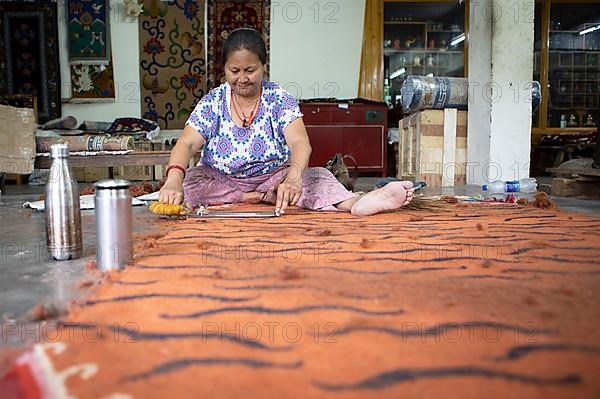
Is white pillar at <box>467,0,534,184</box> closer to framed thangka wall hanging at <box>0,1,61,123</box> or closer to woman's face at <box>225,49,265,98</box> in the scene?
woman's face at <box>225,49,265,98</box>

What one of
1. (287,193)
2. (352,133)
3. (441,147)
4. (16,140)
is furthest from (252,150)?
(352,133)

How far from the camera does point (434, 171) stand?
437 centimetres

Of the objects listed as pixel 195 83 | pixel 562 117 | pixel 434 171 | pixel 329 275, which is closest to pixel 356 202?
pixel 329 275

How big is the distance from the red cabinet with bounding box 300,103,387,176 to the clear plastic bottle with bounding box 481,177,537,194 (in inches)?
97.9

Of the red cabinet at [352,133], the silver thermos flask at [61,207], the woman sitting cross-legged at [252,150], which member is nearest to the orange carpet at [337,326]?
the silver thermos flask at [61,207]

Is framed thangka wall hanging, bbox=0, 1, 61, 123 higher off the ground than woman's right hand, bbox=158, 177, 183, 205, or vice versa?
framed thangka wall hanging, bbox=0, 1, 61, 123

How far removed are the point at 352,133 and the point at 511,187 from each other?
9.08 ft

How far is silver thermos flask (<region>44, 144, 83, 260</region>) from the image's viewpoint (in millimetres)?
1400

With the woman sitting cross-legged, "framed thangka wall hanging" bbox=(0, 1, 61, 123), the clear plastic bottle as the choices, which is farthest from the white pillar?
"framed thangka wall hanging" bbox=(0, 1, 61, 123)

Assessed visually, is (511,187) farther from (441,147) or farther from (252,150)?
(252,150)

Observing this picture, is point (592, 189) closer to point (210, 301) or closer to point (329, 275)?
point (329, 275)

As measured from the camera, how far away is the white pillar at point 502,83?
13.0 ft

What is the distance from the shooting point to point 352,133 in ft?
20.2

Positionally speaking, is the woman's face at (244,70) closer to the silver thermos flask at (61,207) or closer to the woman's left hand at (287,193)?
the woman's left hand at (287,193)
